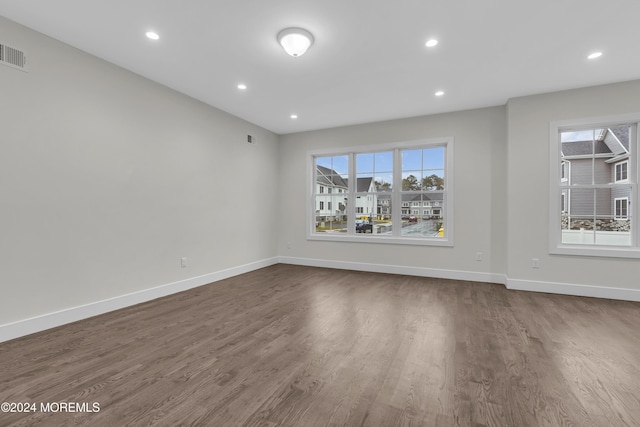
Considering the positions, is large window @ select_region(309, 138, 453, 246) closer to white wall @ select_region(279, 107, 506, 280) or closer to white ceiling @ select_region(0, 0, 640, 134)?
white wall @ select_region(279, 107, 506, 280)

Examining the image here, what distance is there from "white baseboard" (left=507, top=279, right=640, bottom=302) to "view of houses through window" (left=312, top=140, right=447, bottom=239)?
52.5 inches

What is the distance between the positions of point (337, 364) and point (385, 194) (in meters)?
3.82

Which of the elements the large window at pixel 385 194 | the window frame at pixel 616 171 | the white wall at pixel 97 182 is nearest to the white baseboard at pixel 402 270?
the large window at pixel 385 194

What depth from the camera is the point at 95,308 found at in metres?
3.05

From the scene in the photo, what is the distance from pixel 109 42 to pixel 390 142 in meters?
4.23

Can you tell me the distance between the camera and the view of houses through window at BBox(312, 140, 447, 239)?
16.5ft

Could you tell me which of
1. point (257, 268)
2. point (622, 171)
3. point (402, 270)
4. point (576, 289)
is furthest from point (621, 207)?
point (257, 268)

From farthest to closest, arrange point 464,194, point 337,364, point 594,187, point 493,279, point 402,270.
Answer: point 402,270, point 464,194, point 493,279, point 594,187, point 337,364

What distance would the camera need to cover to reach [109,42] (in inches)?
112

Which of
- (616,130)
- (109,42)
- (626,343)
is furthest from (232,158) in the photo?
(616,130)

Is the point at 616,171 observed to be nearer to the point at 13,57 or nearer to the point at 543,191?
the point at 543,191

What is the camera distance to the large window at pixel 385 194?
4.96 meters

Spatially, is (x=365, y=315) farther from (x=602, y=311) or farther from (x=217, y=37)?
(x=217, y=37)

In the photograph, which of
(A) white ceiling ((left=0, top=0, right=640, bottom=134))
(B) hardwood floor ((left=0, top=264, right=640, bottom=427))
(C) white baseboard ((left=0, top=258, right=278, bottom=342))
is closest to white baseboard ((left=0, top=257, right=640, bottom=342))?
(C) white baseboard ((left=0, top=258, right=278, bottom=342))
